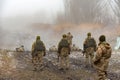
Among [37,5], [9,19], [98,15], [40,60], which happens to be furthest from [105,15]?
[40,60]

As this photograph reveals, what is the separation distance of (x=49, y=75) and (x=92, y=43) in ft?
15.5

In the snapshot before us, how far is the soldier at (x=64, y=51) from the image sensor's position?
24.2 m

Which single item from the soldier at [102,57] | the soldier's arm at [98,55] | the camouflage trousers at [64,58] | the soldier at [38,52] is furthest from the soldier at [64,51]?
the soldier's arm at [98,55]

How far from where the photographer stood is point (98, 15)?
230ft

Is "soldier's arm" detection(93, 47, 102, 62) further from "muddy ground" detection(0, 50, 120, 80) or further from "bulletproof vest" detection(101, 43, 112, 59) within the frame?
"muddy ground" detection(0, 50, 120, 80)

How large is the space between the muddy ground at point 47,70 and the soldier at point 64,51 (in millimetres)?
452

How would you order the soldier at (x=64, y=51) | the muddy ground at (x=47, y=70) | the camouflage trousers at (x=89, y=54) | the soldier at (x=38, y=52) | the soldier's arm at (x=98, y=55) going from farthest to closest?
the camouflage trousers at (x=89, y=54) < the soldier at (x=64, y=51) < the soldier at (x=38, y=52) < the muddy ground at (x=47, y=70) < the soldier's arm at (x=98, y=55)

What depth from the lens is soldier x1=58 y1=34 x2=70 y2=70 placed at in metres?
24.2

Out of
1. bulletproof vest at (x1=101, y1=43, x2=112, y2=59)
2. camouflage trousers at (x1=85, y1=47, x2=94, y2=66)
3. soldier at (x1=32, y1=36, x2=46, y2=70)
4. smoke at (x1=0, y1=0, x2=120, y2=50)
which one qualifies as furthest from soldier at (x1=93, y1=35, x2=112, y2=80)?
smoke at (x1=0, y1=0, x2=120, y2=50)

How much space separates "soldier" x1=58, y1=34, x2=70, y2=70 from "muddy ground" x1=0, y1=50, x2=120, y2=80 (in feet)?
1.48

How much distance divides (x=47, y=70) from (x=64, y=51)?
1616 mm

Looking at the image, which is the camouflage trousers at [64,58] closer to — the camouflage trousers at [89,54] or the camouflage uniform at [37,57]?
the camouflage uniform at [37,57]

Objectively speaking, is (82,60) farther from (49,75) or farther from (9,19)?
(9,19)

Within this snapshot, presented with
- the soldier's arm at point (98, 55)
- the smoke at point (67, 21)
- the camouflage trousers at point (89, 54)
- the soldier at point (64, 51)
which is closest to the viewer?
the soldier's arm at point (98, 55)
